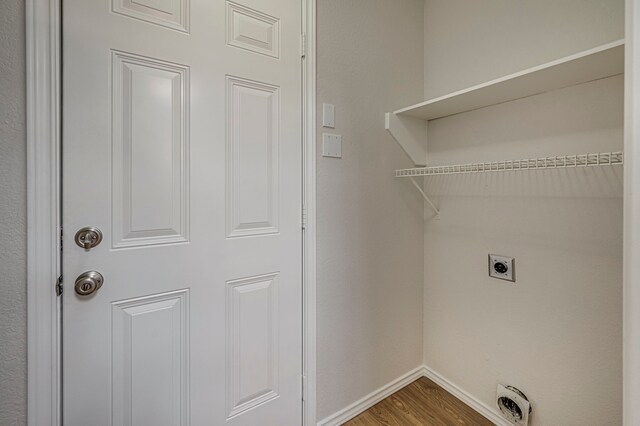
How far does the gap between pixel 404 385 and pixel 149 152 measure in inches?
73.3

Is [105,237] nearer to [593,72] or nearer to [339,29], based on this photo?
[339,29]

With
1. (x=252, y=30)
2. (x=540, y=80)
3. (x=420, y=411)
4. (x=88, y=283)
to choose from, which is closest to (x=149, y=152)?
(x=88, y=283)

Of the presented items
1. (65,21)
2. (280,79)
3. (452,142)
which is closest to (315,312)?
(280,79)

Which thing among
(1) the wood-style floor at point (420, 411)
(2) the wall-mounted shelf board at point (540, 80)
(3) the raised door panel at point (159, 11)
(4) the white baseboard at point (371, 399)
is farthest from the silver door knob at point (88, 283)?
(2) the wall-mounted shelf board at point (540, 80)

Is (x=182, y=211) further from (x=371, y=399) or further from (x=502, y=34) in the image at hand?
(x=502, y=34)

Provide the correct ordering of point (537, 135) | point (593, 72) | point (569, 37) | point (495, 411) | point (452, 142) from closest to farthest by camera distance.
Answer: point (593, 72)
point (569, 37)
point (537, 135)
point (495, 411)
point (452, 142)

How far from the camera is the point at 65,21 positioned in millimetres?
837

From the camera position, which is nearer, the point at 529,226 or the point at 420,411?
the point at 529,226

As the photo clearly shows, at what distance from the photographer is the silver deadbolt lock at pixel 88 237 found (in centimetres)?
87

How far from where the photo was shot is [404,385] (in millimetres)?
1734

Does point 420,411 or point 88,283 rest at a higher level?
point 88,283

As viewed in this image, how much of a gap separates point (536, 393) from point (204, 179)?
5.87 ft

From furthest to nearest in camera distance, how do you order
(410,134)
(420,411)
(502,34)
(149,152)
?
(410,134) < (420,411) < (502,34) < (149,152)

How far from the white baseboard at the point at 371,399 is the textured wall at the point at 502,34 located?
5.86ft
